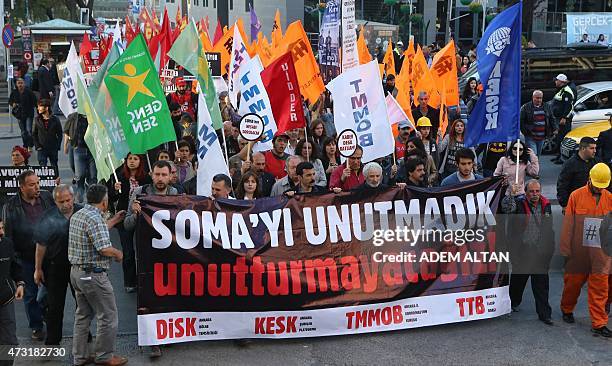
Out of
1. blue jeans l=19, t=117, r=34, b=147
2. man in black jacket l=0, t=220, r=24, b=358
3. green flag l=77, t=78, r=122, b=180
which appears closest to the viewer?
man in black jacket l=0, t=220, r=24, b=358

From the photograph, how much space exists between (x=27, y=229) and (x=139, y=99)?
5.74 ft

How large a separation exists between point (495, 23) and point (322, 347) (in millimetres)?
3870

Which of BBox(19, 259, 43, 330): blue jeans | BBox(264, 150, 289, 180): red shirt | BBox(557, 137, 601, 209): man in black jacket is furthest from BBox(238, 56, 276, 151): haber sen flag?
BBox(557, 137, 601, 209): man in black jacket

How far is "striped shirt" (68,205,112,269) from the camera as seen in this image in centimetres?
716

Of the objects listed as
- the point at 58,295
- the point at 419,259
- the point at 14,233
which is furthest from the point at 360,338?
the point at 14,233

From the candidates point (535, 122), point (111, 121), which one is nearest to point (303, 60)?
point (535, 122)

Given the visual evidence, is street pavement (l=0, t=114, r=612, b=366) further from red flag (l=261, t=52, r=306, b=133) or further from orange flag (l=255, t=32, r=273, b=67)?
orange flag (l=255, t=32, r=273, b=67)

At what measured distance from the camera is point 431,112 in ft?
48.2

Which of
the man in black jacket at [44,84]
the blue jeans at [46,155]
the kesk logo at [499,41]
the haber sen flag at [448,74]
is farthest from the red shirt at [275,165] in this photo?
the man in black jacket at [44,84]

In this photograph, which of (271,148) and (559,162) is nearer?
(271,148)

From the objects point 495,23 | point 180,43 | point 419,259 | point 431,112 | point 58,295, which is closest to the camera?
point 58,295

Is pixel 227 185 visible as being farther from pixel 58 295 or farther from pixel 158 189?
pixel 58 295

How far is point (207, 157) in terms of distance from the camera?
29.7 ft

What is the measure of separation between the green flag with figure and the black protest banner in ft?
7.94
